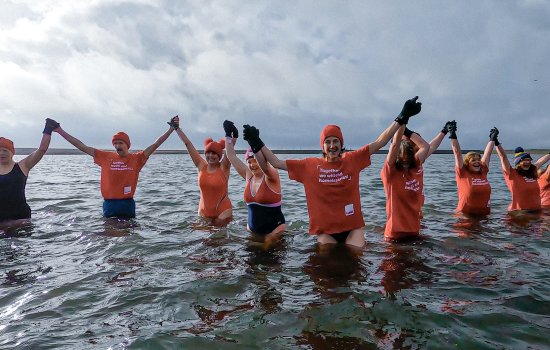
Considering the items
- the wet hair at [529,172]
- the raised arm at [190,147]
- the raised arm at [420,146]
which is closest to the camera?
the raised arm at [420,146]

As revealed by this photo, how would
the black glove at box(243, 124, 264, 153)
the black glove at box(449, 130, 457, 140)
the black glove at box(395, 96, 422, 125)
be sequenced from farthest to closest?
1. the black glove at box(449, 130, 457, 140)
2. the black glove at box(243, 124, 264, 153)
3. the black glove at box(395, 96, 422, 125)

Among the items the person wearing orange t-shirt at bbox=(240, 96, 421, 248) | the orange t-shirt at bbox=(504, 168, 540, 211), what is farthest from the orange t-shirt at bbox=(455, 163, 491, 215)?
the person wearing orange t-shirt at bbox=(240, 96, 421, 248)

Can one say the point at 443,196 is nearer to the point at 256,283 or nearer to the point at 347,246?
the point at 347,246

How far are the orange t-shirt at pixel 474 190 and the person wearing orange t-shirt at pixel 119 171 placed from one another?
765cm

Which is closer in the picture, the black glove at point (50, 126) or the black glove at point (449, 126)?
the black glove at point (449, 126)

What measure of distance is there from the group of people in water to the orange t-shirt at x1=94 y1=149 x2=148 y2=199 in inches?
1.0

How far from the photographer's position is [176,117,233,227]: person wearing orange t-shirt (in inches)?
396

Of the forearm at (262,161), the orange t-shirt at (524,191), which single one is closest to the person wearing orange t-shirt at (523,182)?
the orange t-shirt at (524,191)

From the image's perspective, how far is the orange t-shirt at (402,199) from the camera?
7.44 meters

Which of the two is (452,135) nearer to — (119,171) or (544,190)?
(544,190)

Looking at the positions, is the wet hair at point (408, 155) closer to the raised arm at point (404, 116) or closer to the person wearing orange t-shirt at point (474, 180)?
the raised arm at point (404, 116)

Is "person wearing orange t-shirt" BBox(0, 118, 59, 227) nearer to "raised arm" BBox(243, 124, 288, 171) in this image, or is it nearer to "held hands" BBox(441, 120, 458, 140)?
"raised arm" BBox(243, 124, 288, 171)

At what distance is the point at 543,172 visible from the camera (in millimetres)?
12609

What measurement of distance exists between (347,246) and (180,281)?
9.95ft
